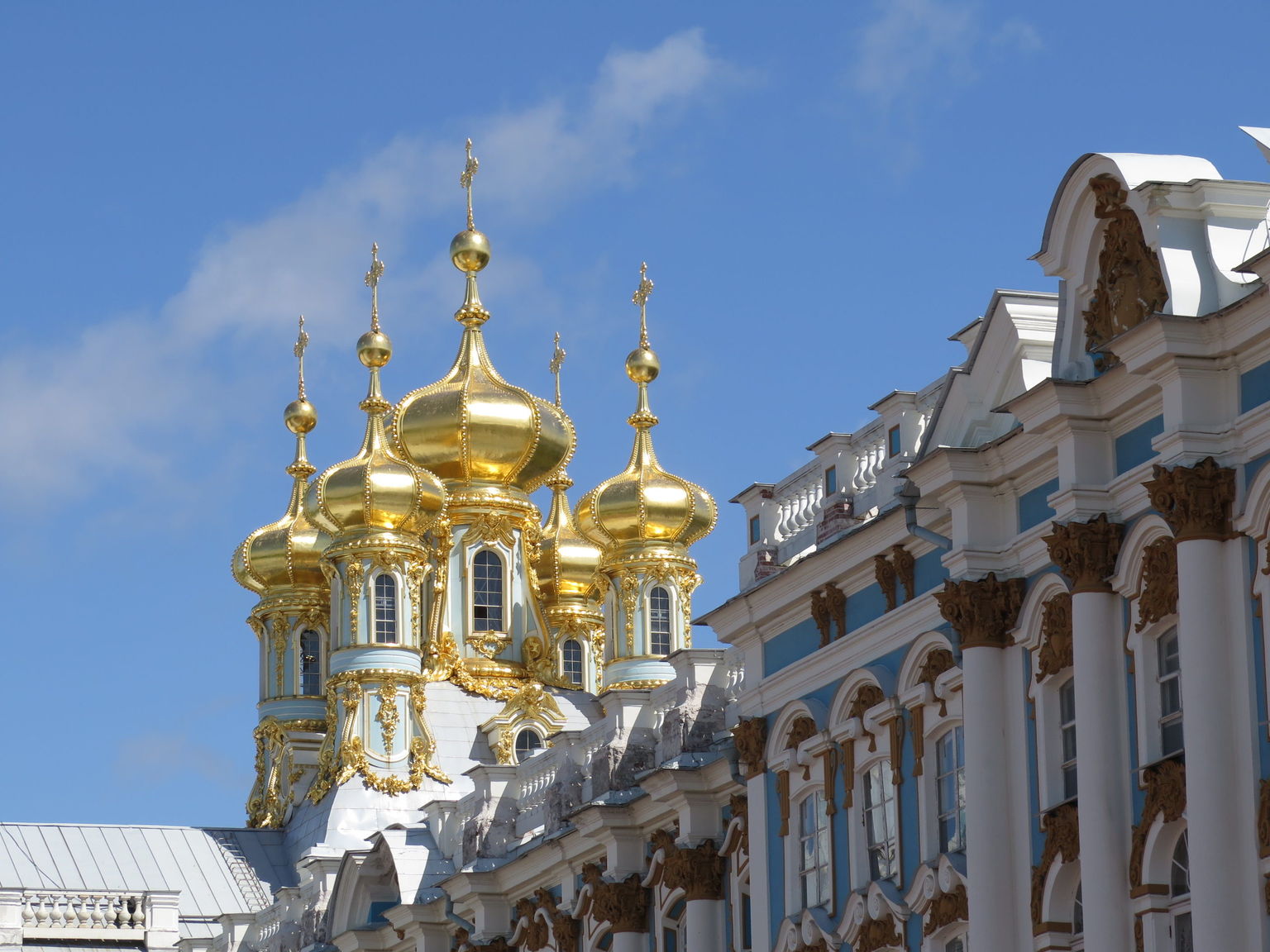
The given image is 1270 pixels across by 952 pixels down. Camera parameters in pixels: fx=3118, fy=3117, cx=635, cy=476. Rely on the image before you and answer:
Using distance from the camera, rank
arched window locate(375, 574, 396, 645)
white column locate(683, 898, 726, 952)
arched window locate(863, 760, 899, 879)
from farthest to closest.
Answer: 1. arched window locate(375, 574, 396, 645)
2. white column locate(683, 898, 726, 952)
3. arched window locate(863, 760, 899, 879)

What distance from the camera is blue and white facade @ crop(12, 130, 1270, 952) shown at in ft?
78.5

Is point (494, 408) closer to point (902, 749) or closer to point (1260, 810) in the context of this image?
point (902, 749)

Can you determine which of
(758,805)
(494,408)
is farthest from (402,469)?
(758,805)

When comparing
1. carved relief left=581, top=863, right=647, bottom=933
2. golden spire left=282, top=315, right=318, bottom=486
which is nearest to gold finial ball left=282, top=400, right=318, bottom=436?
golden spire left=282, top=315, right=318, bottom=486

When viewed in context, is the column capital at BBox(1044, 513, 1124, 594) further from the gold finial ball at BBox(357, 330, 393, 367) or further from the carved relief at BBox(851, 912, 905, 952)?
the gold finial ball at BBox(357, 330, 393, 367)

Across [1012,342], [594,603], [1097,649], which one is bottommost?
[1097,649]

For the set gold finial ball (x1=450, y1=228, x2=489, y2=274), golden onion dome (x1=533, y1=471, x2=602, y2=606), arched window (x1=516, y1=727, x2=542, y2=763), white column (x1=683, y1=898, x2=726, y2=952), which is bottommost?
white column (x1=683, y1=898, x2=726, y2=952)

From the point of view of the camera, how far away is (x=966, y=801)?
1062 inches

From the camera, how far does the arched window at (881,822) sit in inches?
1152

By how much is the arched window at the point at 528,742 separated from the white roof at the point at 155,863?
6.67 meters

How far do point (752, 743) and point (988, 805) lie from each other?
216 inches

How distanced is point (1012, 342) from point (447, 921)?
669 inches

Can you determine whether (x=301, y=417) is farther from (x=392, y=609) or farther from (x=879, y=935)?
(x=879, y=935)

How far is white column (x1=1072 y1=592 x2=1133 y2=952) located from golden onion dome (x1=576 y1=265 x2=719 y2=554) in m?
35.3
